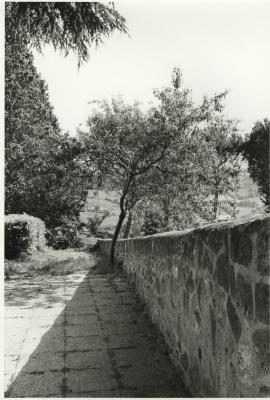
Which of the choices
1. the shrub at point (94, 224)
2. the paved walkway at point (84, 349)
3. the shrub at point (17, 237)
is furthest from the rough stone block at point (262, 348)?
the shrub at point (94, 224)

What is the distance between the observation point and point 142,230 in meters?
24.7

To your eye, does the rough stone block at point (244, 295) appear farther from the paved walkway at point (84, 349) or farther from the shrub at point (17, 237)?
the shrub at point (17, 237)

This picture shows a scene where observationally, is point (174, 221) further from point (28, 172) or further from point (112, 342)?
point (112, 342)

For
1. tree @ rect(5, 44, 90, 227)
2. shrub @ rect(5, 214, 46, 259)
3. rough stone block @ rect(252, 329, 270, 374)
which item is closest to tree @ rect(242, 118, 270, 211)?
tree @ rect(5, 44, 90, 227)

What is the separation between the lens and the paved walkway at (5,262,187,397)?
362 centimetres

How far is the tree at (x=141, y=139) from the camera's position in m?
13.3

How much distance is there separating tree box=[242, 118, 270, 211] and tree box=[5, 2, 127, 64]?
25.2m

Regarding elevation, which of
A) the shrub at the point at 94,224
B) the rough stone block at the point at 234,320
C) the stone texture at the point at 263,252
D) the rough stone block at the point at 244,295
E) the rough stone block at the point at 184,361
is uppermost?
the shrub at the point at 94,224

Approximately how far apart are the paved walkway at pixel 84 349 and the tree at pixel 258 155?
24735 mm

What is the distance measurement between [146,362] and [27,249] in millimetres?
12982

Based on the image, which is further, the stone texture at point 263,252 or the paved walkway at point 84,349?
the paved walkway at point 84,349

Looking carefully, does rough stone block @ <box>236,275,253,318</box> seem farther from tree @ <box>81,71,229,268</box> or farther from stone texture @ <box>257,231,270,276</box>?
tree @ <box>81,71,229,268</box>

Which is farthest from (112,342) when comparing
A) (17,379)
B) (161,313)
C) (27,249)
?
(27,249)

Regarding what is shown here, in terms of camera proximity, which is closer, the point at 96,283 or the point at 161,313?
the point at 161,313
